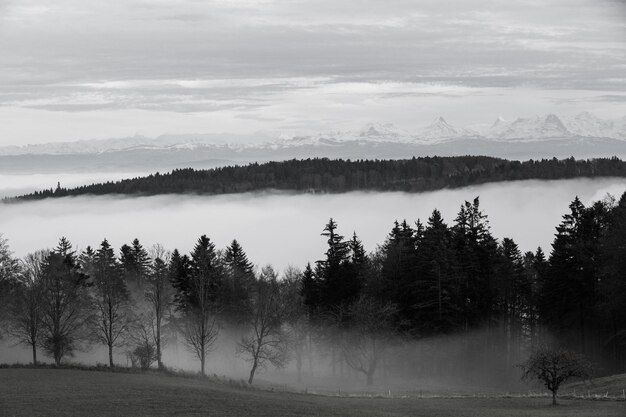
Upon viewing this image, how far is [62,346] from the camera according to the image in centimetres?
7712

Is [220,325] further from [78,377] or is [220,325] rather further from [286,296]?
[78,377]

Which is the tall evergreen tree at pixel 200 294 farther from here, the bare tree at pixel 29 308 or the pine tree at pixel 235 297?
the bare tree at pixel 29 308

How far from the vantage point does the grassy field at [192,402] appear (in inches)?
1950

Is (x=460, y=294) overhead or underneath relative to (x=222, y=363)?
overhead

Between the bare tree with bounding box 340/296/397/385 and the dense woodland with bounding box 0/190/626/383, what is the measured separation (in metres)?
0.14

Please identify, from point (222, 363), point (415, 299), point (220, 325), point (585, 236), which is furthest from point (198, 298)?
point (585, 236)

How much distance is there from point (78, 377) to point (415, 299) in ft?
117

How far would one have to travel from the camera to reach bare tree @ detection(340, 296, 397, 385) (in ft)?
267

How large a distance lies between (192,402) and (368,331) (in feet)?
105

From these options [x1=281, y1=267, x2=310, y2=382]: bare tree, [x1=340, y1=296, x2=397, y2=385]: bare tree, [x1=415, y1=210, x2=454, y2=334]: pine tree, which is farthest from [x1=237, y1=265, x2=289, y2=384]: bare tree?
[x1=415, y1=210, x2=454, y2=334]: pine tree

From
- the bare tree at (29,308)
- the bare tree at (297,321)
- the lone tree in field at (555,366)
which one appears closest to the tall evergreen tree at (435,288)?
A: the bare tree at (297,321)

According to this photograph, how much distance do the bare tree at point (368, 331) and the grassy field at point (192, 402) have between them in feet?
55.7

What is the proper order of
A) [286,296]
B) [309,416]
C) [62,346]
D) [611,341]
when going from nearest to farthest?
[309,416]
[62,346]
[611,341]
[286,296]

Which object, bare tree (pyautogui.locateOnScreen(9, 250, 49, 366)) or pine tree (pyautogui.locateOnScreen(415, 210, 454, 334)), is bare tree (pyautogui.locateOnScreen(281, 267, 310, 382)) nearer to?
pine tree (pyautogui.locateOnScreen(415, 210, 454, 334))
